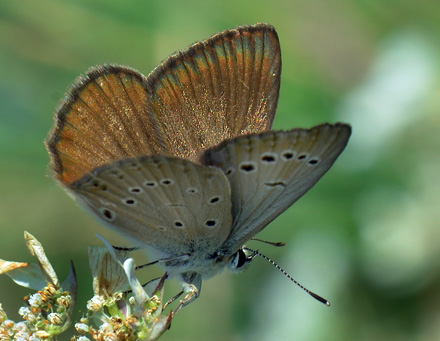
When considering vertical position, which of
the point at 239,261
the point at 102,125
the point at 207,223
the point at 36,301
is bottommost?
the point at 36,301

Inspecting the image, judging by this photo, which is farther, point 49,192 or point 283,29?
point 283,29

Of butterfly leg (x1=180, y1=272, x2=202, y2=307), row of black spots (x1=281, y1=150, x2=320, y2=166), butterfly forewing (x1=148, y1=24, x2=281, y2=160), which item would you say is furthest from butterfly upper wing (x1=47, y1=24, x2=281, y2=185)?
butterfly leg (x1=180, y1=272, x2=202, y2=307)

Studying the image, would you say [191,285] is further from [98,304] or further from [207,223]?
[98,304]

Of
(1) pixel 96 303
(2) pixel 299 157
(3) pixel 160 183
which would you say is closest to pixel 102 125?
(3) pixel 160 183

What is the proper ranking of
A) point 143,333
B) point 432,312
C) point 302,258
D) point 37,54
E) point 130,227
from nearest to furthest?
point 143,333 < point 130,227 < point 432,312 < point 302,258 < point 37,54

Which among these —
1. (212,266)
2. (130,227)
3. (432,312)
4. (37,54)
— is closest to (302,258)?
(432,312)

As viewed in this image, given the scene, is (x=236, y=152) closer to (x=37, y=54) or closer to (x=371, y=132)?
(x=371, y=132)
